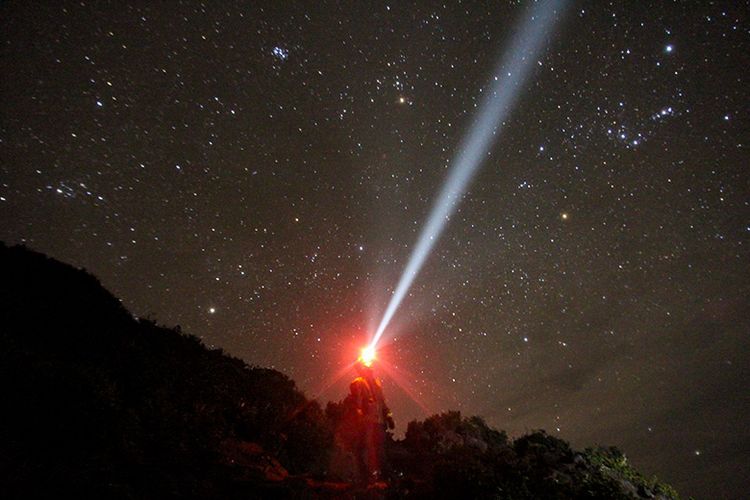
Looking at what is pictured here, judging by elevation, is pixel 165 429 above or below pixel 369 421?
below

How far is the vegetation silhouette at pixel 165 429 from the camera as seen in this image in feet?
22.8

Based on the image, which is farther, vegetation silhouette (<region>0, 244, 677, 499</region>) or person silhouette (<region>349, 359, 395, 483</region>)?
person silhouette (<region>349, 359, 395, 483</region>)

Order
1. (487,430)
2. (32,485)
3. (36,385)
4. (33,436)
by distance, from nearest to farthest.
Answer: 1. (32,485)
2. (33,436)
3. (36,385)
4. (487,430)

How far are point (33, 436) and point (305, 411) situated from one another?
334 inches

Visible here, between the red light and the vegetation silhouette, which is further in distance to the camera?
the red light

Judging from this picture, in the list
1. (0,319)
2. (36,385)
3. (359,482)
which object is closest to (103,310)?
(0,319)

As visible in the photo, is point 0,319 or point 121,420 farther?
point 0,319

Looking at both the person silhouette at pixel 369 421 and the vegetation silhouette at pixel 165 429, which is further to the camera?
the person silhouette at pixel 369 421

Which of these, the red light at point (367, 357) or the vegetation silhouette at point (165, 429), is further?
the red light at point (367, 357)

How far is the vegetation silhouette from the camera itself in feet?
22.8

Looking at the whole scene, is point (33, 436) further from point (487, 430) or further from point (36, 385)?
point (487, 430)

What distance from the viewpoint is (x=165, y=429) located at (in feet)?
30.4

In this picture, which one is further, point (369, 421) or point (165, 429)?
point (369, 421)

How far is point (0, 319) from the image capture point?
9.15 meters
